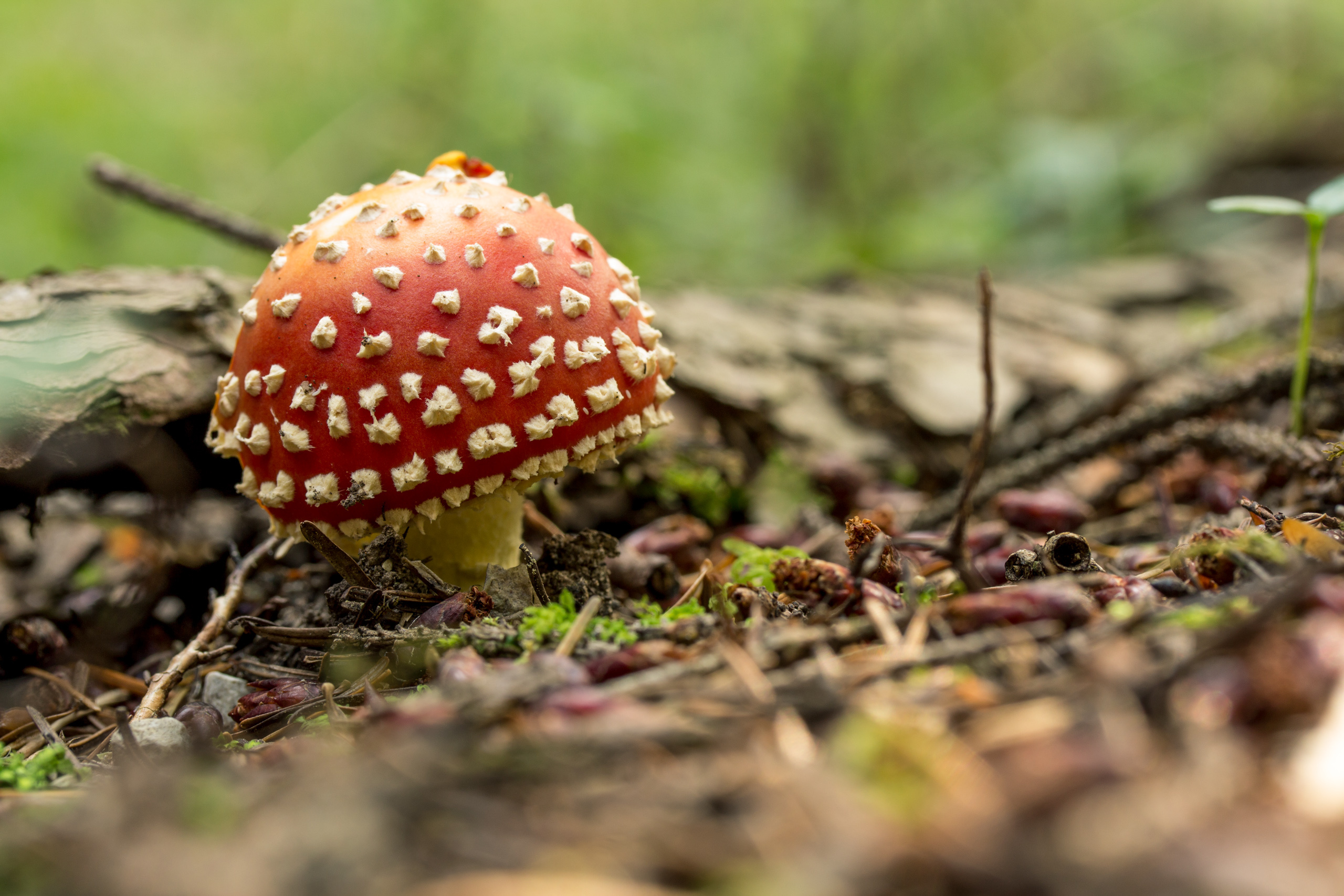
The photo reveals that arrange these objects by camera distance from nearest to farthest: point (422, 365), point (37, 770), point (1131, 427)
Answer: point (37, 770), point (422, 365), point (1131, 427)

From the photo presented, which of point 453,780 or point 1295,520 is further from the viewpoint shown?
point 1295,520

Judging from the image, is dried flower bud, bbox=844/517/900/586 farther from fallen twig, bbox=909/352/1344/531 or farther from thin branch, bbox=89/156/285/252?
thin branch, bbox=89/156/285/252

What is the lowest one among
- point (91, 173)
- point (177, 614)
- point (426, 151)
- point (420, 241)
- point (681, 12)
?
point (177, 614)

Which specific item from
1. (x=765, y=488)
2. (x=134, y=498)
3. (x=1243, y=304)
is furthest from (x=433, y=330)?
(x=1243, y=304)

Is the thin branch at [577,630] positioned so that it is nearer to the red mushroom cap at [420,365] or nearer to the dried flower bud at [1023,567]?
the red mushroom cap at [420,365]

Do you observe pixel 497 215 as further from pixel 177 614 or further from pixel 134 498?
pixel 134 498

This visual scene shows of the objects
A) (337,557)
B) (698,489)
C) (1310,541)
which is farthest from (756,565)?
(1310,541)

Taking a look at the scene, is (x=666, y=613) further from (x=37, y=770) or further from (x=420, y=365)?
(x=37, y=770)
